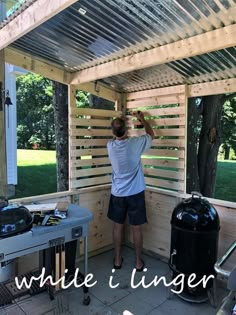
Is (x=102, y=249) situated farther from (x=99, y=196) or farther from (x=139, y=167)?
(x=139, y=167)

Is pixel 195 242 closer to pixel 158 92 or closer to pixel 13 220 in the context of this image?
pixel 13 220

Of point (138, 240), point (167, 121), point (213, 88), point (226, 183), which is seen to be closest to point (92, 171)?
point (138, 240)

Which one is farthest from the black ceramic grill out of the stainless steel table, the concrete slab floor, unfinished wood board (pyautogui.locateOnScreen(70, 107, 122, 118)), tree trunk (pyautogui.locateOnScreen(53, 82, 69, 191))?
tree trunk (pyautogui.locateOnScreen(53, 82, 69, 191))

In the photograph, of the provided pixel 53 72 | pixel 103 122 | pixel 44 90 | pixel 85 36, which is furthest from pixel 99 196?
pixel 44 90

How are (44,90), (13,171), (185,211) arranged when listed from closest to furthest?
1. (185,211)
2. (13,171)
3. (44,90)

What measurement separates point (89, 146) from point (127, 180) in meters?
0.70

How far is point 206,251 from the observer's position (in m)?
2.53

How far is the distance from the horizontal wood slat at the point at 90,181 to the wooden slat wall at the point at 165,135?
0.53 m

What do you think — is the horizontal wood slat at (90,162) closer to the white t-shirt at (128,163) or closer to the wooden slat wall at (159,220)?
the white t-shirt at (128,163)

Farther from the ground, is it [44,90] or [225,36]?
[44,90]

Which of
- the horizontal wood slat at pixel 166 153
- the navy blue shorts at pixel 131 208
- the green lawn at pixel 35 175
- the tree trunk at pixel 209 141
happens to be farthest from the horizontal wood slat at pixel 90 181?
the green lawn at pixel 35 175

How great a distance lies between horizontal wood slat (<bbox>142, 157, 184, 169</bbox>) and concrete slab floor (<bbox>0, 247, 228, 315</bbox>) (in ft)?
4.01

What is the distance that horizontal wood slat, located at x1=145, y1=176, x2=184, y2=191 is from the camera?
10.7 ft

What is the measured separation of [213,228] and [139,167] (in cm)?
102
